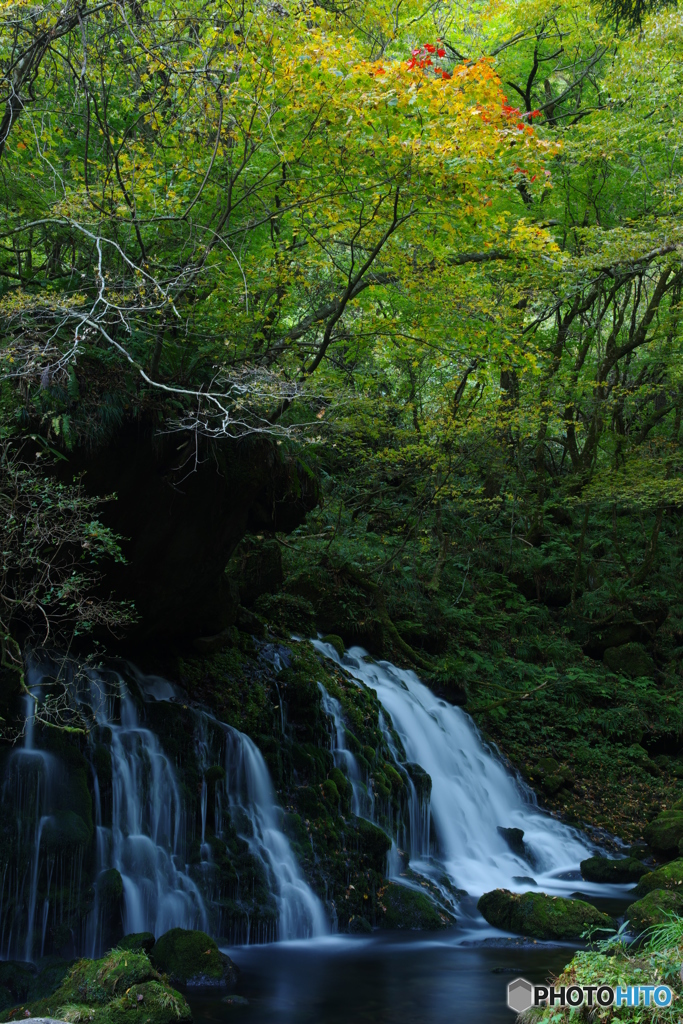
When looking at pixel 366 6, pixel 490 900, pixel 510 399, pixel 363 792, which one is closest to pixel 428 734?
pixel 363 792

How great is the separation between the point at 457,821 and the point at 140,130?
9.96m

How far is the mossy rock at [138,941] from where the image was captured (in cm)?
681

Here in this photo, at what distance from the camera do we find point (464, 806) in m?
11.4

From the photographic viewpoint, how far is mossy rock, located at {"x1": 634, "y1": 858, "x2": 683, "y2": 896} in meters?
8.95

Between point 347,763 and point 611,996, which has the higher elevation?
point 347,763

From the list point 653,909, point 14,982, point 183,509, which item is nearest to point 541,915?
point 653,909

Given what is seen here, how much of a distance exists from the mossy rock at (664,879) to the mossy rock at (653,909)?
72cm

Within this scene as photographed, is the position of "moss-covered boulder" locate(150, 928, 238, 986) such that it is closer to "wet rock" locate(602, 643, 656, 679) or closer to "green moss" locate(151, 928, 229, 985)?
"green moss" locate(151, 928, 229, 985)

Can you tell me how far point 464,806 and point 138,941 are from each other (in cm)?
583

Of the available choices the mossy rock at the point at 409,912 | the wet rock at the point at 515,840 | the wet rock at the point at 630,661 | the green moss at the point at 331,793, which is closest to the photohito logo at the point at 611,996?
the mossy rock at the point at 409,912

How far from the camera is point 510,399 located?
14820mm

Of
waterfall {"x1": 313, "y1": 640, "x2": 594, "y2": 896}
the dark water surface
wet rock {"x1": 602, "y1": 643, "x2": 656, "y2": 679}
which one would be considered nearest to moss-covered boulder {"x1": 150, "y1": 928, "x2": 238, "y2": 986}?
the dark water surface

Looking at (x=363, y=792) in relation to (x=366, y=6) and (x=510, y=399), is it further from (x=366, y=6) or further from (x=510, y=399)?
(x=366, y=6)

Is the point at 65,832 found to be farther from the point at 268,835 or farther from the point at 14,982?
the point at 268,835
